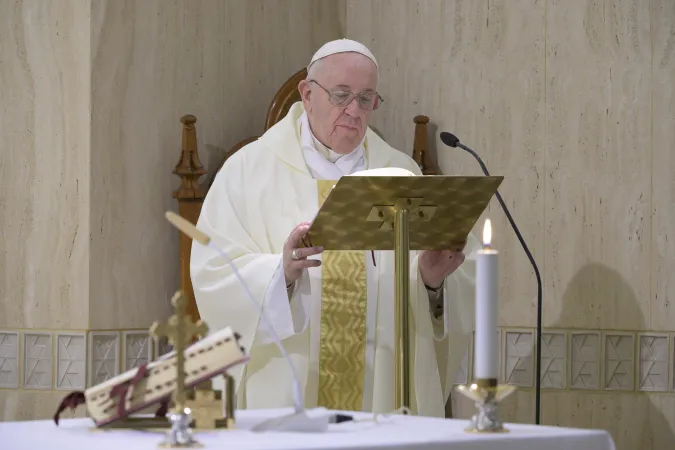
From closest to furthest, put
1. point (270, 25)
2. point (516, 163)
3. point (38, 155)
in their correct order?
point (38, 155), point (516, 163), point (270, 25)

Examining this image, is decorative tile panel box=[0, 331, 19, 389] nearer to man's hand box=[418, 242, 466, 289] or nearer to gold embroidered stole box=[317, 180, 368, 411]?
gold embroidered stole box=[317, 180, 368, 411]

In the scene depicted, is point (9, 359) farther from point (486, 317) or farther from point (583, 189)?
point (486, 317)

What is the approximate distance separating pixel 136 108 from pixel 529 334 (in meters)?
2.37

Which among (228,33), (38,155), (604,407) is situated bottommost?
(604,407)

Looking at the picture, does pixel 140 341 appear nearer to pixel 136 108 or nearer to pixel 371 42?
pixel 136 108

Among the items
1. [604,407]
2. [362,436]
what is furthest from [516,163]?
[362,436]

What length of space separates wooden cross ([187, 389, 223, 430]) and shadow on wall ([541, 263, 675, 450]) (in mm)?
3791

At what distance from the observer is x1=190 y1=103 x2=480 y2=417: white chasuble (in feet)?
15.7

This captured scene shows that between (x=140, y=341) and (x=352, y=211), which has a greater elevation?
(x=352, y=211)

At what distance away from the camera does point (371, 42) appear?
671 centimetres

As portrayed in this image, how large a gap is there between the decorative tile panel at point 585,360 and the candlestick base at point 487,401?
3538 millimetres

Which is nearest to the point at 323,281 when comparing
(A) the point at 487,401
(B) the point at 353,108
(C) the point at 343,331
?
(C) the point at 343,331

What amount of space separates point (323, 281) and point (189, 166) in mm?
1253

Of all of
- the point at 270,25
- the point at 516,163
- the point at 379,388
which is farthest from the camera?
the point at 270,25
